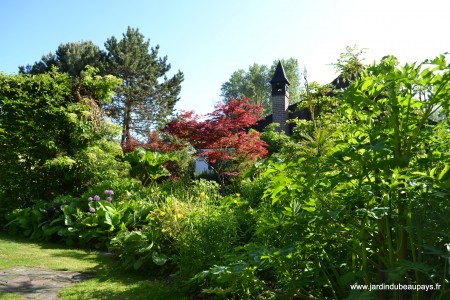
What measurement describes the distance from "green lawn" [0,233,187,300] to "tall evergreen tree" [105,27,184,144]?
1785 centimetres

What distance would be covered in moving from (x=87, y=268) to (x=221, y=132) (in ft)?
17.5

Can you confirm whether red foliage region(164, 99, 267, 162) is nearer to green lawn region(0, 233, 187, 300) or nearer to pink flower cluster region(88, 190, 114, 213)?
pink flower cluster region(88, 190, 114, 213)

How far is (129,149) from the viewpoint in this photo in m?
14.8

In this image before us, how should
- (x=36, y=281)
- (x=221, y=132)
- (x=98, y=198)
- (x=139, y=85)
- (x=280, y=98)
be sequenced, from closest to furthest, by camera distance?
(x=36, y=281) < (x=98, y=198) < (x=221, y=132) < (x=280, y=98) < (x=139, y=85)

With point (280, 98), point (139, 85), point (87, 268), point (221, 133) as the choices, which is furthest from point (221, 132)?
point (139, 85)

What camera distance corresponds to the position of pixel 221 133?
30.7ft

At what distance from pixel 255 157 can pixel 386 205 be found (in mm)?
8342

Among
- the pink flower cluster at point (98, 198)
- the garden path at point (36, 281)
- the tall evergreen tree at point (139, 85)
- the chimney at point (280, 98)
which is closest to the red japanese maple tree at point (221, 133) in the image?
the pink flower cluster at point (98, 198)

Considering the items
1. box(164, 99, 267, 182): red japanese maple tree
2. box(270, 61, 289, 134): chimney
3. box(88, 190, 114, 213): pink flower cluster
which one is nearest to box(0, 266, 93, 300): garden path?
box(88, 190, 114, 213): pink flower cluster

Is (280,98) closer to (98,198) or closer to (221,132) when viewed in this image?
(221,132)

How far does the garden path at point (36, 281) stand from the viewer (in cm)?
356

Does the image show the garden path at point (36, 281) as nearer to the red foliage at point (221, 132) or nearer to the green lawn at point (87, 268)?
the green lawn at point (87, 268)

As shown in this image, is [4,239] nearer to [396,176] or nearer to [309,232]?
[309,232]

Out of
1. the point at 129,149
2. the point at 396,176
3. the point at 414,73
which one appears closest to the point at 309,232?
the point at 396,176
